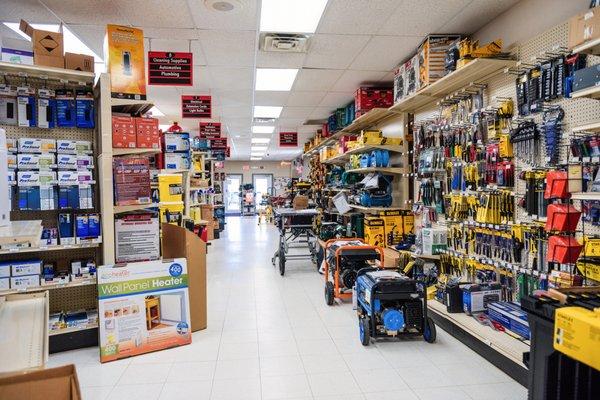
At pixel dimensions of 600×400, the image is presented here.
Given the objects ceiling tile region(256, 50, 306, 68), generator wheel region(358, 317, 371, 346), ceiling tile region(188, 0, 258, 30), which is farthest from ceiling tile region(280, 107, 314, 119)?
generator wheel region(358, 317, 371, 346)

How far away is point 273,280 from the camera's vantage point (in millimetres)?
6488

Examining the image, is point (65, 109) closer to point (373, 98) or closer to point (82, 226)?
point (82, 226)

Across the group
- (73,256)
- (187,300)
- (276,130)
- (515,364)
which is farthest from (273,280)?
(276,130)

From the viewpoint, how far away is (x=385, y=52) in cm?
530

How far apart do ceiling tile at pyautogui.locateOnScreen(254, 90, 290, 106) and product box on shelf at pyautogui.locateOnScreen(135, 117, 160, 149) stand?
12.8 feet

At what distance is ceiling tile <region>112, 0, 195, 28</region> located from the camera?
154 inches

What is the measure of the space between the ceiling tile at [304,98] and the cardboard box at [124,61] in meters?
4.04

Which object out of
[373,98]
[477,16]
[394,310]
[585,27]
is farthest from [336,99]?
[585,27]

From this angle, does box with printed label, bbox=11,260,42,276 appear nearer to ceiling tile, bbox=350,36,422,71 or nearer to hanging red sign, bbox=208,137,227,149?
ceiling tile, bbox=350,36,422,71

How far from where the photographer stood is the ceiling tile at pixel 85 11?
3.88 metres

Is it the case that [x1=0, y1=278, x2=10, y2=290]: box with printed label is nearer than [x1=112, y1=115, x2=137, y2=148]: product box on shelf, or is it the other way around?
[x1=0, y1=278, x2=10, y2=290]: box with printed label

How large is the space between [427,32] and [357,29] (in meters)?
0.82

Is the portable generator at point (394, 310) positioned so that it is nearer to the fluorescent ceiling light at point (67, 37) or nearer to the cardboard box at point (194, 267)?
the cardboard box at point (194, 267)

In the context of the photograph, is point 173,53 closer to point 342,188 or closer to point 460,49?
point 460,49
